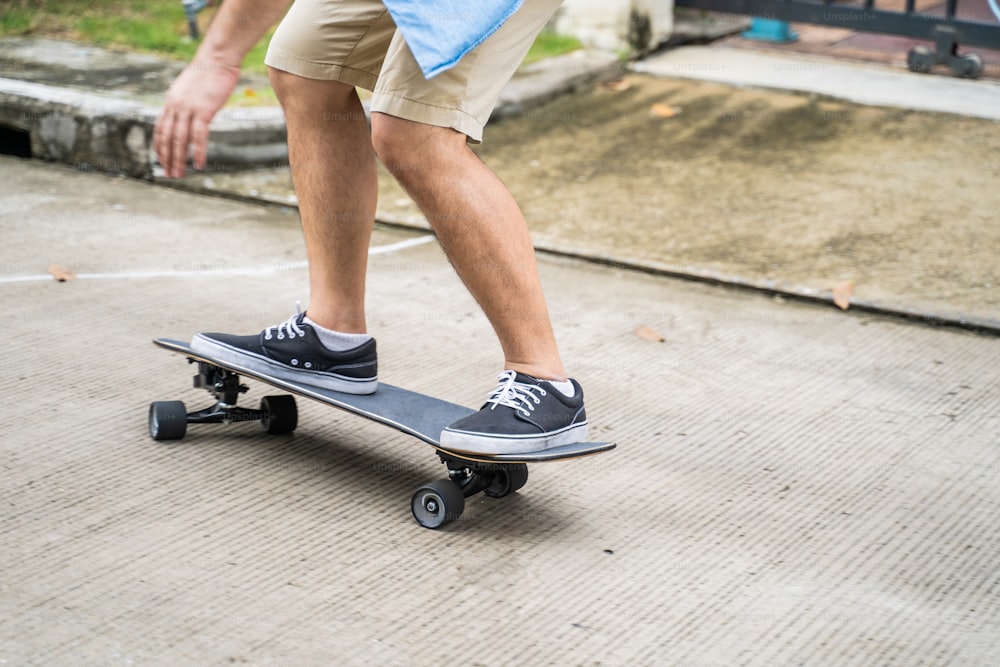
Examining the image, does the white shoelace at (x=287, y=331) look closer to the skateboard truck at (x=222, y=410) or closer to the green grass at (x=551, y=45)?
the skateboard truck at (x=222, y=410)

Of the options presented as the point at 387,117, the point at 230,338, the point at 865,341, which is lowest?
the point at 865,341

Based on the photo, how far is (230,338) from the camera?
2.82 metres

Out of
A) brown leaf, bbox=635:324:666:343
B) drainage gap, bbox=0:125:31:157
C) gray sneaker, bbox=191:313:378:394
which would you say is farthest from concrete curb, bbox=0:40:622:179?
gray sneaker, bbox=191:313:378:394

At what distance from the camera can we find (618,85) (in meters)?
6.51

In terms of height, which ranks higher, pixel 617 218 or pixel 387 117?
pixel 387 117

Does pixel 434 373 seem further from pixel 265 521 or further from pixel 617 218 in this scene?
pixel 617 218

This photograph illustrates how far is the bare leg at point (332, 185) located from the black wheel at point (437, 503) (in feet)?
1.61

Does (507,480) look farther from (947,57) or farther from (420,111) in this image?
(947,57)

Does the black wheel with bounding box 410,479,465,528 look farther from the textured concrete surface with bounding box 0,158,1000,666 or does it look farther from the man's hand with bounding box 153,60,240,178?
the man's hand with bounding box 153,60,240,178

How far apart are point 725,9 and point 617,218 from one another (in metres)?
2.69

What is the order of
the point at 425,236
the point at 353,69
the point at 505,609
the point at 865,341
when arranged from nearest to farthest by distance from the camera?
the point at 505,609 → the point at 353,69 → the point at 865,341 → the point at 425,236

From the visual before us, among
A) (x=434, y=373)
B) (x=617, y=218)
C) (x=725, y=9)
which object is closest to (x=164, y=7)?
(x=725, y=9)

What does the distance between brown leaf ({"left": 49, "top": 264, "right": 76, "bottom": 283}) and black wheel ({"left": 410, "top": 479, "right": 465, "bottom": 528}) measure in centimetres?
194

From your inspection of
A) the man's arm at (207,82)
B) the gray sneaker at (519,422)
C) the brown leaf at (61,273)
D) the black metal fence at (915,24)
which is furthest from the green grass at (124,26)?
the gray sneaker at (519,422)
